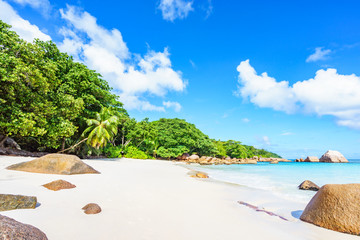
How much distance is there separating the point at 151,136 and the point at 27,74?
20.7 metres

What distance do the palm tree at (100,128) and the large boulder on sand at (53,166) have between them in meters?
11.5

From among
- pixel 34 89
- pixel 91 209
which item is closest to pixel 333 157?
pixel 91 209

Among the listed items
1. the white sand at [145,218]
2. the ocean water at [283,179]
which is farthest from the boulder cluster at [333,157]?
the white sand at [145,218]

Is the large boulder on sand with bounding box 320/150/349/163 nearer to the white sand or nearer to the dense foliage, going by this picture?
the white sand

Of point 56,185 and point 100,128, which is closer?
point 56,185

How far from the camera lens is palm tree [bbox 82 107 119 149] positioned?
1809cm

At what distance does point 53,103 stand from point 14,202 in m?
12.9

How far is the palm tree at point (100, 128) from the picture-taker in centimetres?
1809

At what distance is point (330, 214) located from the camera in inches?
147

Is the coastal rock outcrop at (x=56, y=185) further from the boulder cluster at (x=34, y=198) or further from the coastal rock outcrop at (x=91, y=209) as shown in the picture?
the coastal rock outcrop at (x=91, y=209)

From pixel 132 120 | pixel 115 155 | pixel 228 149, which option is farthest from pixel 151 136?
pixel 228 149

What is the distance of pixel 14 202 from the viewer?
2.95 metres

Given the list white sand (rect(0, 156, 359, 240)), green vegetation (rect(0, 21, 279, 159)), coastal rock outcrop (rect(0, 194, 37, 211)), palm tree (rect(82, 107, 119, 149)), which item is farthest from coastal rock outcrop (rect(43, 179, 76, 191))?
palm tree (rect(82, 107, 119, 149))

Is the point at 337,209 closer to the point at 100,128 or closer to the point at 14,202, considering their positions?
the point at 14,202
